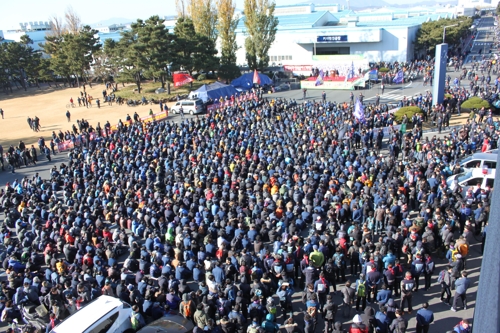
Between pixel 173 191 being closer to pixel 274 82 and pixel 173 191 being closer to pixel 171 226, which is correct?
pixel 171 226

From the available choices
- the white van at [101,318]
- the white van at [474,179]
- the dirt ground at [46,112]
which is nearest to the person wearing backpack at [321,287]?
the white van at [101,318]

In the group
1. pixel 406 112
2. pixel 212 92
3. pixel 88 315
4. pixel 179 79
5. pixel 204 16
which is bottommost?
pixel 88 315

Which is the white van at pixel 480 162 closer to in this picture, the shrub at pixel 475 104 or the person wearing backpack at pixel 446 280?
the person wearing backpack at pixel 446 280

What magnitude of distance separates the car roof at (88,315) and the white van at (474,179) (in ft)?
38.5

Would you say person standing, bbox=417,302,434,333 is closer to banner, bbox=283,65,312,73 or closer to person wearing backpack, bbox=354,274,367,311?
person wearing backpack, bbox=354,274,367,311

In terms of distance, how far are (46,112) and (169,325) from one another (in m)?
39.9

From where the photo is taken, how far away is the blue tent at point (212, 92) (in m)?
35.9

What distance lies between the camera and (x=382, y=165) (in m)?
16.2

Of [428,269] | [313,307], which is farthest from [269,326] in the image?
[428,269]

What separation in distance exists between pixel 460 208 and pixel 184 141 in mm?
14640

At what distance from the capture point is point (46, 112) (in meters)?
42.0

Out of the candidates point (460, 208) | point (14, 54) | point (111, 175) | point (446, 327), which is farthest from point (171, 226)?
point (14, 54)

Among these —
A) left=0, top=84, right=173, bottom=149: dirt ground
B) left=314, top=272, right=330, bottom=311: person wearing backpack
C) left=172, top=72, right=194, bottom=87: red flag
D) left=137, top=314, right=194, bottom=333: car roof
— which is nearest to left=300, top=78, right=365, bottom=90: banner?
left=172, top=72, right=194, bottom=87: red flag

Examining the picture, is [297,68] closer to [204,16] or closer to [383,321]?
[204,16]
